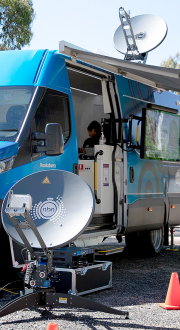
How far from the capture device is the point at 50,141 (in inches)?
Answer: 226

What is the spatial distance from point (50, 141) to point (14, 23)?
19.5 meters

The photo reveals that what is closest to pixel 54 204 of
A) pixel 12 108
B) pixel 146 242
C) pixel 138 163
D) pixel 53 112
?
pixel 12 108

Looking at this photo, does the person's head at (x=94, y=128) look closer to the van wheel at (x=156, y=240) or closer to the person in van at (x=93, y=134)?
the person in van at (x=93, y=134)

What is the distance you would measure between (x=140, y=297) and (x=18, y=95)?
117 inches

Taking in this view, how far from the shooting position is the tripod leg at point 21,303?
3930 mm

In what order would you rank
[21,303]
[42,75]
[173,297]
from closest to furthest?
1. [21,303]
2. [173,297]
3. [42,75]

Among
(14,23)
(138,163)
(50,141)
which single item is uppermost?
(14,23)

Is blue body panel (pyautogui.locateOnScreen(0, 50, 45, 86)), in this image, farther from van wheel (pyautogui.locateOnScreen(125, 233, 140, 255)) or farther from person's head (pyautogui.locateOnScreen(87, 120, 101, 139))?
van wheel (pyautogui.locateOnScreen(125, 233, 140, 255))

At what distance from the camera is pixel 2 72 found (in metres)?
6.32

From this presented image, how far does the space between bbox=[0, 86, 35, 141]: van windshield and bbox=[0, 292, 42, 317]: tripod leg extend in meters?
2.21

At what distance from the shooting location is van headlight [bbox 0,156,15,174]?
17.6 ft

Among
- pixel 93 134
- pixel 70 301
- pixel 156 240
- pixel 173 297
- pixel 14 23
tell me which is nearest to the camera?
pixel 70 301

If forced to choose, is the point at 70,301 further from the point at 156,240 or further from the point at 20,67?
the point at 156,240

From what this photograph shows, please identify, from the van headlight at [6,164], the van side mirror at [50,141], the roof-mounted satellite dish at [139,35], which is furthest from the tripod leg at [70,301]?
the roof-mounted satellite dish at [139,35]
